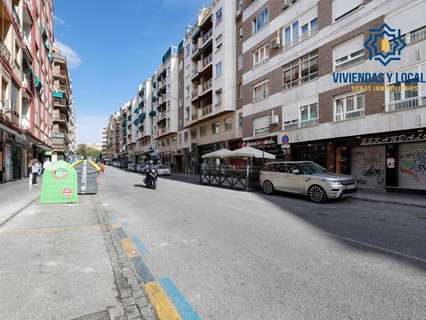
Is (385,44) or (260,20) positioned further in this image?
(260,20)

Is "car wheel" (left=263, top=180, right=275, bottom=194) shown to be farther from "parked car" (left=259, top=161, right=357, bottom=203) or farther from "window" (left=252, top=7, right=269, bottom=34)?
"window" (left=252, top=7, right=269, bottom=34)

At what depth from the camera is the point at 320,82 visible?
17.1 metres

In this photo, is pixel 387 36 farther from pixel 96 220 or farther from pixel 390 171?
pixel 96 220

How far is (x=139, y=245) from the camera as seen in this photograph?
16.4 feet

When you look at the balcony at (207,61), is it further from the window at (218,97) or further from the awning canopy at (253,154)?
the awning canopy at (253,154)

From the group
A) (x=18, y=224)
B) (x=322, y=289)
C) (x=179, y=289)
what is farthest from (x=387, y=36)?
(x=18, y=224)

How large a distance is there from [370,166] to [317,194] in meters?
6.54

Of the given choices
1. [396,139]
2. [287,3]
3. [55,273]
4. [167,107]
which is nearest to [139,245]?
[55,273]

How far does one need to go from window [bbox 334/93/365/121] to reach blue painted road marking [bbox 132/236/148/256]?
14149 millimetres

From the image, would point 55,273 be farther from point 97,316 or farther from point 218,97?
point 218,97

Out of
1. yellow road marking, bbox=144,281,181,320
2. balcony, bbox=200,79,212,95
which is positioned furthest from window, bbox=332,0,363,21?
yellow road marking, bbox=144,281,181,320

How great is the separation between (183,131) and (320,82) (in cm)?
2670

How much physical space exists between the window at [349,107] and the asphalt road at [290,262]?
854 cm

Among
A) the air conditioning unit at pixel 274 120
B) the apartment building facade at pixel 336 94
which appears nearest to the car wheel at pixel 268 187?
the apartment building facade at pixel 336 94
